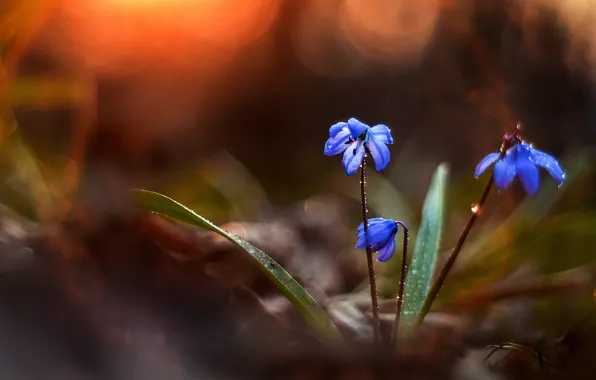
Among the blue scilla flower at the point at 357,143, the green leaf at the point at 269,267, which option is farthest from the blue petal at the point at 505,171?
the green leaf at the point at 269,267

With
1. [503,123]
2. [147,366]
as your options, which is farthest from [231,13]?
[147,366]

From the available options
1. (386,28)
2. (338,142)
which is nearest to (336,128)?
(338,142)

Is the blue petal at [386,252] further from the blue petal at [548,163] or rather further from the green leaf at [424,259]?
the blue petal at [548,163]

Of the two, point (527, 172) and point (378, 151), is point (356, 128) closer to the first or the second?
point (378, 151)

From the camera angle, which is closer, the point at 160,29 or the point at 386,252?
the point at 386,252

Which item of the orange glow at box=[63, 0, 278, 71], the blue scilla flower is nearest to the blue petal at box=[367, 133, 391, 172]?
the blue scilla flower

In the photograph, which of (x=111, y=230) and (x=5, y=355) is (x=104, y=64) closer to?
(x=111, y=230)

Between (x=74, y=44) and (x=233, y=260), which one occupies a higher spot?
(x=74, y=44)
